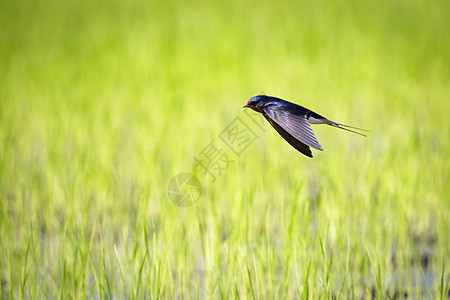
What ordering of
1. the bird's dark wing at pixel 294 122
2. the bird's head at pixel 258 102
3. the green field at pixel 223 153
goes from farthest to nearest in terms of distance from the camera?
the green field at pixel 223 153 < the bird's head at pixel 258 102 < the bird's dark wing at pixel 294 122

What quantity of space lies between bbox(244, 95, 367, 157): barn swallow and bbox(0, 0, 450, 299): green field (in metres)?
0.58

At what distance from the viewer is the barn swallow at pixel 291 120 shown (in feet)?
3.11

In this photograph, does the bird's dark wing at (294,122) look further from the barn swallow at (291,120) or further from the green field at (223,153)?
the green field at (223,153)

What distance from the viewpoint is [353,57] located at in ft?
13.3

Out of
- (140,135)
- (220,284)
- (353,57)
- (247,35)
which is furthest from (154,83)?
(220,284)

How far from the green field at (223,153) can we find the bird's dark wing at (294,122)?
1.96 ft

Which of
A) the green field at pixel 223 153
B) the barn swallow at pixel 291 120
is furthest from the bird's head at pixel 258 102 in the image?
the green field at pixel 223 153

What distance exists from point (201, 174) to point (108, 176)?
456mm

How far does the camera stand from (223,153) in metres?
2.47

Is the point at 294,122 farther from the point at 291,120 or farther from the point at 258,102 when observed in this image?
the point at 258,102

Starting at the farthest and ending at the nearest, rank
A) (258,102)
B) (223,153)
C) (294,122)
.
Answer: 1. (223,153)
2. (258,102)
3. (294,122)

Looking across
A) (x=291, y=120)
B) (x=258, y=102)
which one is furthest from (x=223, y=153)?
(x=291, y=120)

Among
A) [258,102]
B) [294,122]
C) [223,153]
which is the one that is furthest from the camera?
[223,153]

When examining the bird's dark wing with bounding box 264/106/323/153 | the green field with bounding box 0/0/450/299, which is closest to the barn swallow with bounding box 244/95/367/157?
the bird's dark wing with bounding box 264/106/323/153
